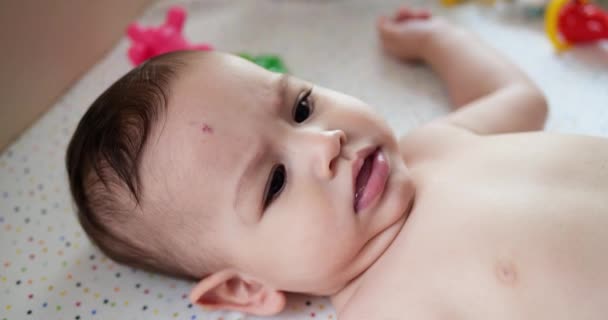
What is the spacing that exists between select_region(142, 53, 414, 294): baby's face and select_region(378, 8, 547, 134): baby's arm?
0.33 m

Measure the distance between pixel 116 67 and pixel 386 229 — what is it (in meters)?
0.86

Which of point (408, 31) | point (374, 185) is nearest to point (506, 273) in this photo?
point (374, 185)

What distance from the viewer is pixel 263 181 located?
83 cm

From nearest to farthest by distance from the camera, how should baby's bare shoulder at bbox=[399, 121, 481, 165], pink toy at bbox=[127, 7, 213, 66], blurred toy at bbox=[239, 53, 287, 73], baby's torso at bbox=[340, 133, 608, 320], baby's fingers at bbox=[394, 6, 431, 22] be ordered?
baby's torso at bbox=[340, 133, 608, 320]
baby's bare shoulder at bbox=[399, 121, 481, 165]
pink toy at bbox=[127, 7, 213, 66]
blurred toy at bbox=[239, 53, 287, 73]
baby's fingers at bbox=[394, 6, 431, 22]

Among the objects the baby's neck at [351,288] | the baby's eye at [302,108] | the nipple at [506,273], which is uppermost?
the baby's eye at [302,108]

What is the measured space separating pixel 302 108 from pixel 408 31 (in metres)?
0.61

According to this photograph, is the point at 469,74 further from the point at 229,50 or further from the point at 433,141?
the point at 229,50

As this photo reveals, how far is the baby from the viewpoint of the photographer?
80cm

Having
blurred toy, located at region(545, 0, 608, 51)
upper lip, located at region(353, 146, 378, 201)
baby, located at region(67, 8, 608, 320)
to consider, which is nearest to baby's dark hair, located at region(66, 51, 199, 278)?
baby, located at region(67, 8, 608, 320)

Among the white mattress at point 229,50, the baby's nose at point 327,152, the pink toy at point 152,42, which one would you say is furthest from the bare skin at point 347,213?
the pink toy at point 152,42

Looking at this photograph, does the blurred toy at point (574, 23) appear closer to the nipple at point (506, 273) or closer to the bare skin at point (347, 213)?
the bare skin at point (347, 213)

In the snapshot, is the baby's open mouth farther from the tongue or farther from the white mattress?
the white mattress

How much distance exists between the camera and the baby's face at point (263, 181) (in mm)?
822

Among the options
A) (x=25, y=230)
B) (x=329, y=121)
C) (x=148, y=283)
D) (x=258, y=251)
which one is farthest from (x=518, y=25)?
(x=25, y=230)
